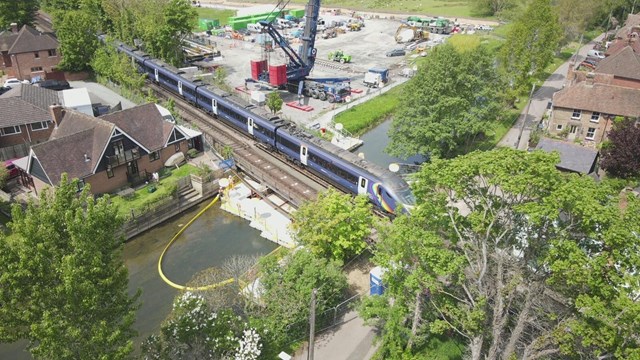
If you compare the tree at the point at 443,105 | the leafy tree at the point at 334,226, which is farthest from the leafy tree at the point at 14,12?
the leafy tree at the point at 334,226

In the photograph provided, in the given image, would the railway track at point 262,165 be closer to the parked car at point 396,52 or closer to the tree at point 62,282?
the tree at point 62,282

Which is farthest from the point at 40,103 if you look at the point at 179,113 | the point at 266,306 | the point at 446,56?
the point at 446,56

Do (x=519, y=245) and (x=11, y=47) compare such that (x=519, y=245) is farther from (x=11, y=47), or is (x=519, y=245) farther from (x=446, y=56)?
(x=11, y=47)

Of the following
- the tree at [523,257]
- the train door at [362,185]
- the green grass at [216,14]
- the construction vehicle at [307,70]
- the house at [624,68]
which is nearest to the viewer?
the tree at [523,257]

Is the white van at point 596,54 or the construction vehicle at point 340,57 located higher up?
the white van at point 596,54

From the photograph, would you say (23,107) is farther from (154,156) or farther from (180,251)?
(180,251)

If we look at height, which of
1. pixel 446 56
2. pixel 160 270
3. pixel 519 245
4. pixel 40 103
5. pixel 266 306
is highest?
pixel 446 56

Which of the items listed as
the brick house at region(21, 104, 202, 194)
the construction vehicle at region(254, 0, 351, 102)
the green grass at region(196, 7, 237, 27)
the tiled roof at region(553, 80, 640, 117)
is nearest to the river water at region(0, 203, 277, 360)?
the brick house at region(21, 104, 202, 194)
